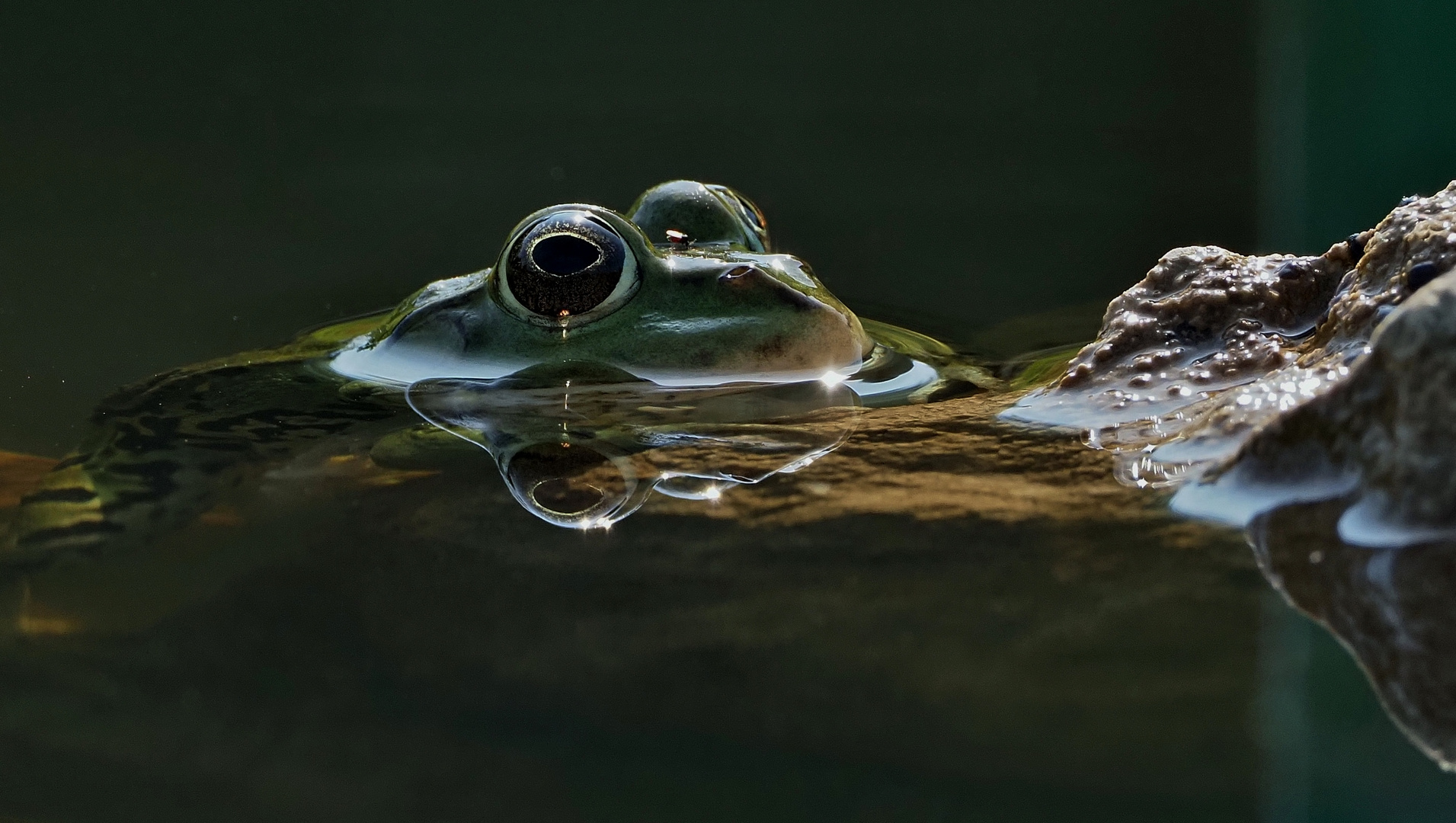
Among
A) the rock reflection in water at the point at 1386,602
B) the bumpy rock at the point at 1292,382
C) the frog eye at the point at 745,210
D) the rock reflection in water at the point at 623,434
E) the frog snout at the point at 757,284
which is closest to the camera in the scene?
the rock reflection in water at the point at 1386,602

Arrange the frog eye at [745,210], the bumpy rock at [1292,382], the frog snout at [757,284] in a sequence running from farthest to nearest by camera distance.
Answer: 1. the frog eye at [745,210]
2. the frog snout at [757,284]
3. the bumpy rock at [1292,382]

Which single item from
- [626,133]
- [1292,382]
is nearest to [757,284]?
[1292,382]

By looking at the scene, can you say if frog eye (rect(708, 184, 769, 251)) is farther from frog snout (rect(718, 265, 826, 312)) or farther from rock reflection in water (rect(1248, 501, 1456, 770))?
rock reflection in water (rect(1248, 501, 1456, 770))

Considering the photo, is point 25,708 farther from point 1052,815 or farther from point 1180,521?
point 1180,521

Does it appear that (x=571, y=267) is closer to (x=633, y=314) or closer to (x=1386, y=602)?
(x=633, y=314)

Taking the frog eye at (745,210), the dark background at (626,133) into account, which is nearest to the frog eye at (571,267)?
the frog eye at (745,210)

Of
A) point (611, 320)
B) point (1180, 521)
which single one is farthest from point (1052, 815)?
point (611, 320)

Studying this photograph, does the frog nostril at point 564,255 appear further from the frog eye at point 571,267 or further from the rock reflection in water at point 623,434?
the rock reflection in water at point 623,434
